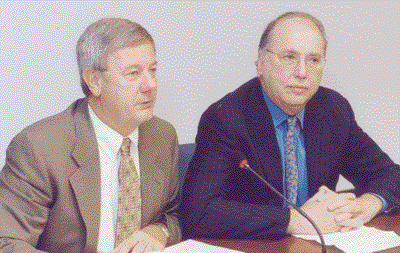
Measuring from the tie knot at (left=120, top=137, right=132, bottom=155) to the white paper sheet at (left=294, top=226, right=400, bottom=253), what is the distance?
2.10ft

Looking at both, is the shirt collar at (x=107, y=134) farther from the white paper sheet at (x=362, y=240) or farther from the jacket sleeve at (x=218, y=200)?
the white paper sheet at (x=362, y=240)

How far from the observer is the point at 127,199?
163 cm

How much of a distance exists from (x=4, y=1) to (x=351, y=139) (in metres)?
1.51

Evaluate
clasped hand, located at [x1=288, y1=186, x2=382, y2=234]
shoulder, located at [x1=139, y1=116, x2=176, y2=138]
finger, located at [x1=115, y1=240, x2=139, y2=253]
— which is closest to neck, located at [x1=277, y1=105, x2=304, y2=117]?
clasped hand, located at [x1=288, y1=186, x2=382, y2=234]

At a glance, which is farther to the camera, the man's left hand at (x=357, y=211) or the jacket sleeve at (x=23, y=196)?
the man's left hand at (x=357, y=211)

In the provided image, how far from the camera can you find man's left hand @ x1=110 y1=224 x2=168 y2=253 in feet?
4.93

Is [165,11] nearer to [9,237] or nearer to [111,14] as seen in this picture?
[111,14]

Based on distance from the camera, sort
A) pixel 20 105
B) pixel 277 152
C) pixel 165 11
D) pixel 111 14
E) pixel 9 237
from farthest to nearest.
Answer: pixel 165 11 < pixel 111 14 < pixel 20 105 < pixel 277 152 < pixel 9 237

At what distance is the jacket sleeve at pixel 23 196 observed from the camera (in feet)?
4.65

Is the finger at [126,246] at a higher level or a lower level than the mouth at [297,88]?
lower

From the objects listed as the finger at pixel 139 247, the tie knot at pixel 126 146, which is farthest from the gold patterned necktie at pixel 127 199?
the finger at pixel 139 247

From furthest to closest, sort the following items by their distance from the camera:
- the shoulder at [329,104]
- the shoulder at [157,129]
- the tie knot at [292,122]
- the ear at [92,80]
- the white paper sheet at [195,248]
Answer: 1. the shoulder at [329,104]
2. the tie knot at [292,122]
3. the shoulder at [157,129]
4. the ear at [92,80]
5. the white paper sheet at [195,248]

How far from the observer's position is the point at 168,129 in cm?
184

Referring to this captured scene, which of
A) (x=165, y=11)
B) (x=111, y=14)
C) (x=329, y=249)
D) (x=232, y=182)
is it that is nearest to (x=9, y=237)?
(x=232, y=182)
